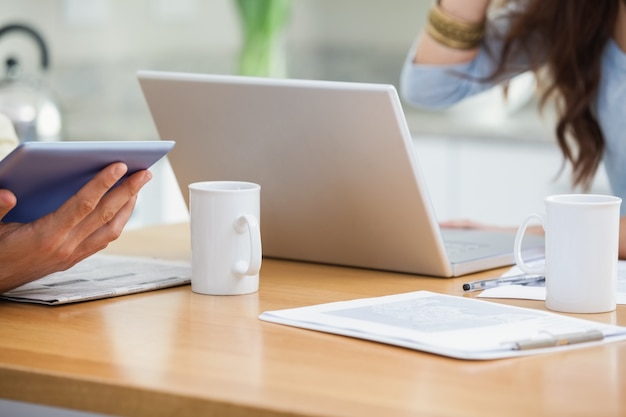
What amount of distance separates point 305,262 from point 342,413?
2.13ft

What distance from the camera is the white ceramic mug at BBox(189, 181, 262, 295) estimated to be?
115 centimetres

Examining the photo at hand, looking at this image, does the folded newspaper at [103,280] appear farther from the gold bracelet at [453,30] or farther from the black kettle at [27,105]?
the black kettle at [27,105]

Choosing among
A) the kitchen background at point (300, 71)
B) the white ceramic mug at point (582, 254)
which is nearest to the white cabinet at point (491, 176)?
the kitchen background at point (300, 71)

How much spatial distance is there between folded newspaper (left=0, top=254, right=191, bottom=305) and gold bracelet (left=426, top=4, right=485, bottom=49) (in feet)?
2.53

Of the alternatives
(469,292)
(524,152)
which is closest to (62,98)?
(524,152)

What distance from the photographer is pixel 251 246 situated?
3.75 ft

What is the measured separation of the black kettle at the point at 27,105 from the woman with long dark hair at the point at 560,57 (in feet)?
3.82

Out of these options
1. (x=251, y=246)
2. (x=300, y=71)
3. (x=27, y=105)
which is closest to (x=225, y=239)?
(x=251, y=246)

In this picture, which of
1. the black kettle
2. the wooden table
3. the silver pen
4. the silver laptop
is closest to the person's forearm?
the silver laptop

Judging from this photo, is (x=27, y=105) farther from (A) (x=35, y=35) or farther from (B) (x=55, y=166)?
(B) (x=55, y=166)

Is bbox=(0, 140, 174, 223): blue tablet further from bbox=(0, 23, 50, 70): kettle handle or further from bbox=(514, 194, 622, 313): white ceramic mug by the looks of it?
bbox=(0, 23, 50, 70): kettle handle

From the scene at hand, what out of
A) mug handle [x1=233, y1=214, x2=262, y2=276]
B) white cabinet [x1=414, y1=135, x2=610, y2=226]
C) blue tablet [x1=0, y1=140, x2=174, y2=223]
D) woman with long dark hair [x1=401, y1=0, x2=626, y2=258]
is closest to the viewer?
blue tablet [x1=0, y1=140, x2=174, y2=223]

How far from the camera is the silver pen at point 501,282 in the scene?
117cm

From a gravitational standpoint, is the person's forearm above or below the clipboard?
above
